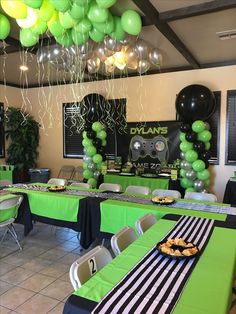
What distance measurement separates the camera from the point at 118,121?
18.6 feet

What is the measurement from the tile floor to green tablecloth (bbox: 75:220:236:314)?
0.82m

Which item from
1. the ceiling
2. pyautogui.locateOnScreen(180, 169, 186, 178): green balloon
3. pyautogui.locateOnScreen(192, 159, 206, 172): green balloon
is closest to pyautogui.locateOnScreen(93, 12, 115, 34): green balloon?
the ceiling

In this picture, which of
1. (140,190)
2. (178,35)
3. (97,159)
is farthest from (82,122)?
(178,35)

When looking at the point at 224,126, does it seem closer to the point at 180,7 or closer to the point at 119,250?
the point at 180,7

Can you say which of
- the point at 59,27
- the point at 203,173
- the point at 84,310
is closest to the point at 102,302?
the point at 84,310

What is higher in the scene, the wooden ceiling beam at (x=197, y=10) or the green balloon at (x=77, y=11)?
the wooden ceiling beam at (x=197, y=10)

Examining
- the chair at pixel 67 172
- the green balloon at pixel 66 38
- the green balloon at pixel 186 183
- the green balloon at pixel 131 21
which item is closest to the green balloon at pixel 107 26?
the green balloon at pixel 131 21

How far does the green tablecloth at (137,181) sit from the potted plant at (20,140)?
2487 mm

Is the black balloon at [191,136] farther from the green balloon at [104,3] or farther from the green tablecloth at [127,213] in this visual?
the green balloon at [104,3]

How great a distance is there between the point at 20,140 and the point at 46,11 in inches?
180

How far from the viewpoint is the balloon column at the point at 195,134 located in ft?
13.5

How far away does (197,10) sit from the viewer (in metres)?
2.61

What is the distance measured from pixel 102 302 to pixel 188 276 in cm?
48

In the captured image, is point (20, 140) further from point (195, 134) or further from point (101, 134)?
point (195, 134)
